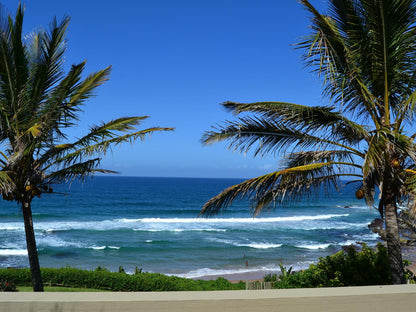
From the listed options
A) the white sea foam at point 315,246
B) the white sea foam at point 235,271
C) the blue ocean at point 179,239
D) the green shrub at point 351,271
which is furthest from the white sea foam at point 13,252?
the green shrub at point 351,271

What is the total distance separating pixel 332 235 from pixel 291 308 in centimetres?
3743

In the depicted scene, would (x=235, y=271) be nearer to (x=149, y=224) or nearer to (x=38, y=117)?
(x=38, y=117)

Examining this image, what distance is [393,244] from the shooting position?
615 cm

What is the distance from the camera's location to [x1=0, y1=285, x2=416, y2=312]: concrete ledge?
2.54m

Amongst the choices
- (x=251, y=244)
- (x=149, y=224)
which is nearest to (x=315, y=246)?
(x=251, y=244)

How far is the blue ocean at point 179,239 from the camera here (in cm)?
2638

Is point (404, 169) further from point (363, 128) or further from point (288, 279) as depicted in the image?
point (288, 279)

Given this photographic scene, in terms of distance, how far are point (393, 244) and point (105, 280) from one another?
38.2 feet

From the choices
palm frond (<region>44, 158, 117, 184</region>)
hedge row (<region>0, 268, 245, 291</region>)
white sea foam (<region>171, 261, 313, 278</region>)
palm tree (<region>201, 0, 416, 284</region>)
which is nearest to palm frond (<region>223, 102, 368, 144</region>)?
palm tree (<region>201, 0, 416, 284</region>)

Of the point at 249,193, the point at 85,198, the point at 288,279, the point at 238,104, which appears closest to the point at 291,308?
the point at 249,193

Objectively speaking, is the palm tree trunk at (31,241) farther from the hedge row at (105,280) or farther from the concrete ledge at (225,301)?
the hedge row at (105,280)

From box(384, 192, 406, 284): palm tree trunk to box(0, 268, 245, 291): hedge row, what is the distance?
28.3ft

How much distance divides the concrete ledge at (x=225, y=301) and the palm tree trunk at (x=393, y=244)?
357 centimetres

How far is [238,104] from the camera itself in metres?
6.92
